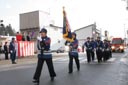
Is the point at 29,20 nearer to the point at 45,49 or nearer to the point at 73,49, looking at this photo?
the point at 73,49

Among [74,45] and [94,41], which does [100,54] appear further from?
[74,45]

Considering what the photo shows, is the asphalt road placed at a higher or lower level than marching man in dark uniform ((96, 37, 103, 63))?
lower

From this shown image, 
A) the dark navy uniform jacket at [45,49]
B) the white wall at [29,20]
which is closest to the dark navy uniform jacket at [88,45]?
the dark navy uniform jacket at [45,49]

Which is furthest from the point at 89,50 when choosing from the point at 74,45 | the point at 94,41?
the point at 74,45

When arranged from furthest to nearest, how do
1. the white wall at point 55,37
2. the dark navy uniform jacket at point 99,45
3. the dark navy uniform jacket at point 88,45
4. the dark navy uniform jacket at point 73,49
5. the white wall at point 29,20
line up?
the white wall at point 55,37 → the white wall at point 29,20 → the dark navy uniform jacket at point 99,45 → the dark navy uniform jacket at point 88,45 → the dark navy uniform jacket at point 73,49

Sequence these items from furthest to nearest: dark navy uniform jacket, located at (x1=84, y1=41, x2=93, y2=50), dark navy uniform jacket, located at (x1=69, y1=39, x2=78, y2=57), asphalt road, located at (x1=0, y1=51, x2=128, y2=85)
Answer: dark navy uniform jacket, located at (x1=84, y1=41, x2=93, y2=50) → dark navy uniform jacket, located at (x1=69, y1=39, x2=78, y2=57) → asphalt road, located at (x1=0, y1=51, x2=128, y2=85)

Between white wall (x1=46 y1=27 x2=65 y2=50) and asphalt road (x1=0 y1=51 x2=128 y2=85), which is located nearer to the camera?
asphalt road (x1=0 y1=51 x2=128 y2=85)

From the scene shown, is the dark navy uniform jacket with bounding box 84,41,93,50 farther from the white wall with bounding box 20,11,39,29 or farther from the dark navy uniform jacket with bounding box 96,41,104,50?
the white wall with bounding box 20,11,39,29

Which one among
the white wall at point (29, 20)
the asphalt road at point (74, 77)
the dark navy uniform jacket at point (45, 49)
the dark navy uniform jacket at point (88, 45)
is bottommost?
the asphalt road at point (74, 77)

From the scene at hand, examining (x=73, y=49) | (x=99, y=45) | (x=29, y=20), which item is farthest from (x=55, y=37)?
(x=73, y=49)

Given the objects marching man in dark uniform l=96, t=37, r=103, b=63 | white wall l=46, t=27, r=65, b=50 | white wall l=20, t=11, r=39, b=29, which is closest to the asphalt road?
marching man in dark uniform l=96, t=37, r=103, b=63

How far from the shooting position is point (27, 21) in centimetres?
6975

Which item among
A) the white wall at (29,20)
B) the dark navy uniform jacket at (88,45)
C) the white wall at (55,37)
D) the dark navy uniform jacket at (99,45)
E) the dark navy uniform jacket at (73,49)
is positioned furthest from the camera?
the white wall at (55,37)

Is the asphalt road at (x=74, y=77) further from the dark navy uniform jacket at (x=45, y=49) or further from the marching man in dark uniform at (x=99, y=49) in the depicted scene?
the marching man in dark uniform at (x=99, y=49)
